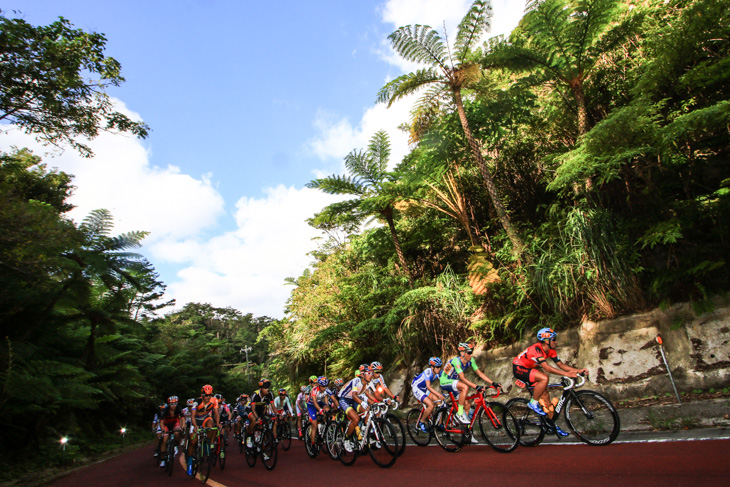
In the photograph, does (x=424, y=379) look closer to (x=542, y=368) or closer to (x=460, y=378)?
(x=460, y=378)

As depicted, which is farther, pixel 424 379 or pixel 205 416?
pixel 205 416

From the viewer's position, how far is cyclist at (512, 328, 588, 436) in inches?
232

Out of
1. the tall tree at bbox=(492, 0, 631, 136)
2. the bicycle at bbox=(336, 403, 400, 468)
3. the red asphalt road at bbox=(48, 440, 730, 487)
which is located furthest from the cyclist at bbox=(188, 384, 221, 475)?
the tall tree at bbox=(492, 0, 631, 136)

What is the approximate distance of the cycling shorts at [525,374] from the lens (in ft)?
20.4

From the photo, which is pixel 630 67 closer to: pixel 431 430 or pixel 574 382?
pixel 574 382

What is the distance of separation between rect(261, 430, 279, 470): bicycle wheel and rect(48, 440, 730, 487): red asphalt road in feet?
0.63

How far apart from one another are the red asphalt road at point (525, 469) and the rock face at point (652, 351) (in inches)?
117

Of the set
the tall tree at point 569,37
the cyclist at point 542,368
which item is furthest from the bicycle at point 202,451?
the tall tree at point 569,37

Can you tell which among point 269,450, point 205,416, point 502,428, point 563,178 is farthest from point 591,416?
point 205,416

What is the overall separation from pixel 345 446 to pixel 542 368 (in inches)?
152

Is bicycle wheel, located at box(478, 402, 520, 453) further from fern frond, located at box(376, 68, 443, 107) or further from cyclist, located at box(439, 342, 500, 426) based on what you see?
fern frond, located at box(376, 68, 443, 107)

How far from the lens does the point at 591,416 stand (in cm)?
570

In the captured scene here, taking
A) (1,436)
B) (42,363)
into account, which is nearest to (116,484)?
(42,363)

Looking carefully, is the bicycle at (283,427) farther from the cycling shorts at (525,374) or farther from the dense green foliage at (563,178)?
the cycling shorts at (525,374)
